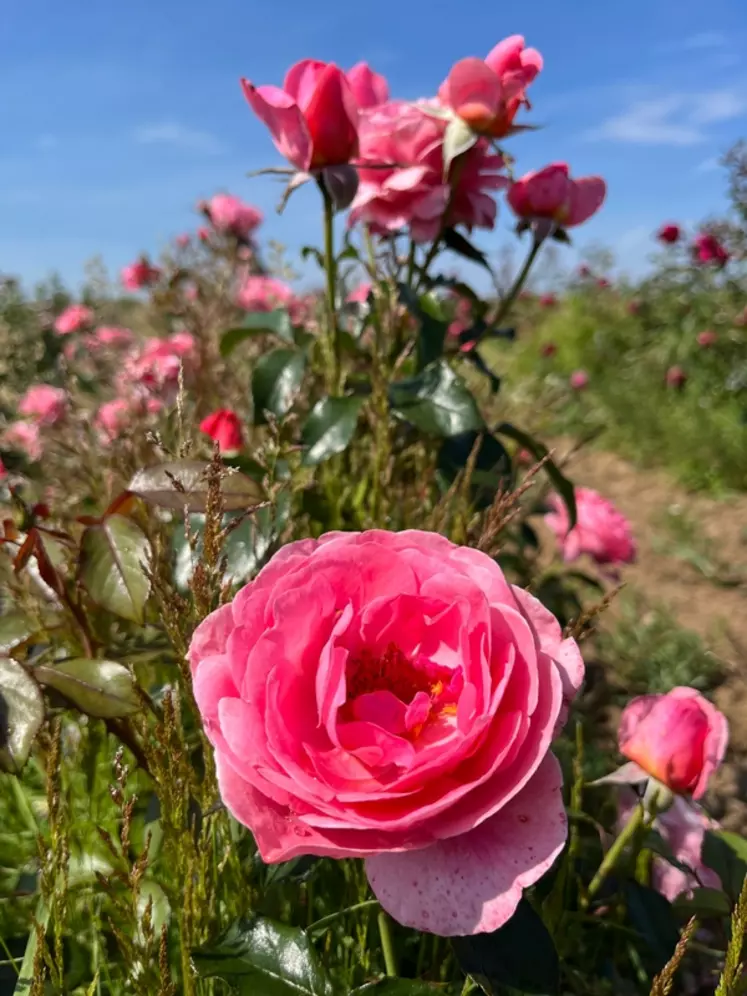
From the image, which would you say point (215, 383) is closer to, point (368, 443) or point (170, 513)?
point (368, 443)

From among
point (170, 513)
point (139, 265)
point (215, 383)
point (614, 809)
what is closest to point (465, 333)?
point (170, 513)

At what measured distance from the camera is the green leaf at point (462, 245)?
1.36 metres

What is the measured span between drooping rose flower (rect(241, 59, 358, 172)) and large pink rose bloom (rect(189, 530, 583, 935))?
2.22ft

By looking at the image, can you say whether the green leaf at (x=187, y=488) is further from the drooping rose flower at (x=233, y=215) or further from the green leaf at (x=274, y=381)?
the drooping rose flower at (x=233, y=215)

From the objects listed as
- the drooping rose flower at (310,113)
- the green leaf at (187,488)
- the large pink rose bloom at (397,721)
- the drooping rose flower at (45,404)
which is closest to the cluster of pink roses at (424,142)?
the drooping rose flower at (310,113)

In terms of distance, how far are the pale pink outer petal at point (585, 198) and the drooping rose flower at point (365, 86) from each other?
35 centimetres

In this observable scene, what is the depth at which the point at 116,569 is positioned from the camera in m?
0.83

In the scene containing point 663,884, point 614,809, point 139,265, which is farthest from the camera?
point 139,265

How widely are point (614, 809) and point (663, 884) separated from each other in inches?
12.7

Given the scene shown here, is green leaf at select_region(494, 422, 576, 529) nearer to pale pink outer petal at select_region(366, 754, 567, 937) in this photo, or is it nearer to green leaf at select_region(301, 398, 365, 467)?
green leaf at select_region(301, 398, 365, 467)

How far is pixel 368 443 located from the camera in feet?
5.12

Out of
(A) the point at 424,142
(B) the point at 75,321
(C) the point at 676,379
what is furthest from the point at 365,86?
(C) the point at 676,379

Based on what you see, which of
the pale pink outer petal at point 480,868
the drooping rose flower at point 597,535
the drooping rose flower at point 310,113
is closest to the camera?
the pale pink outer petal at point 480,868

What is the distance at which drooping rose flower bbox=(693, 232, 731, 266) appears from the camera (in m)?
4.86
